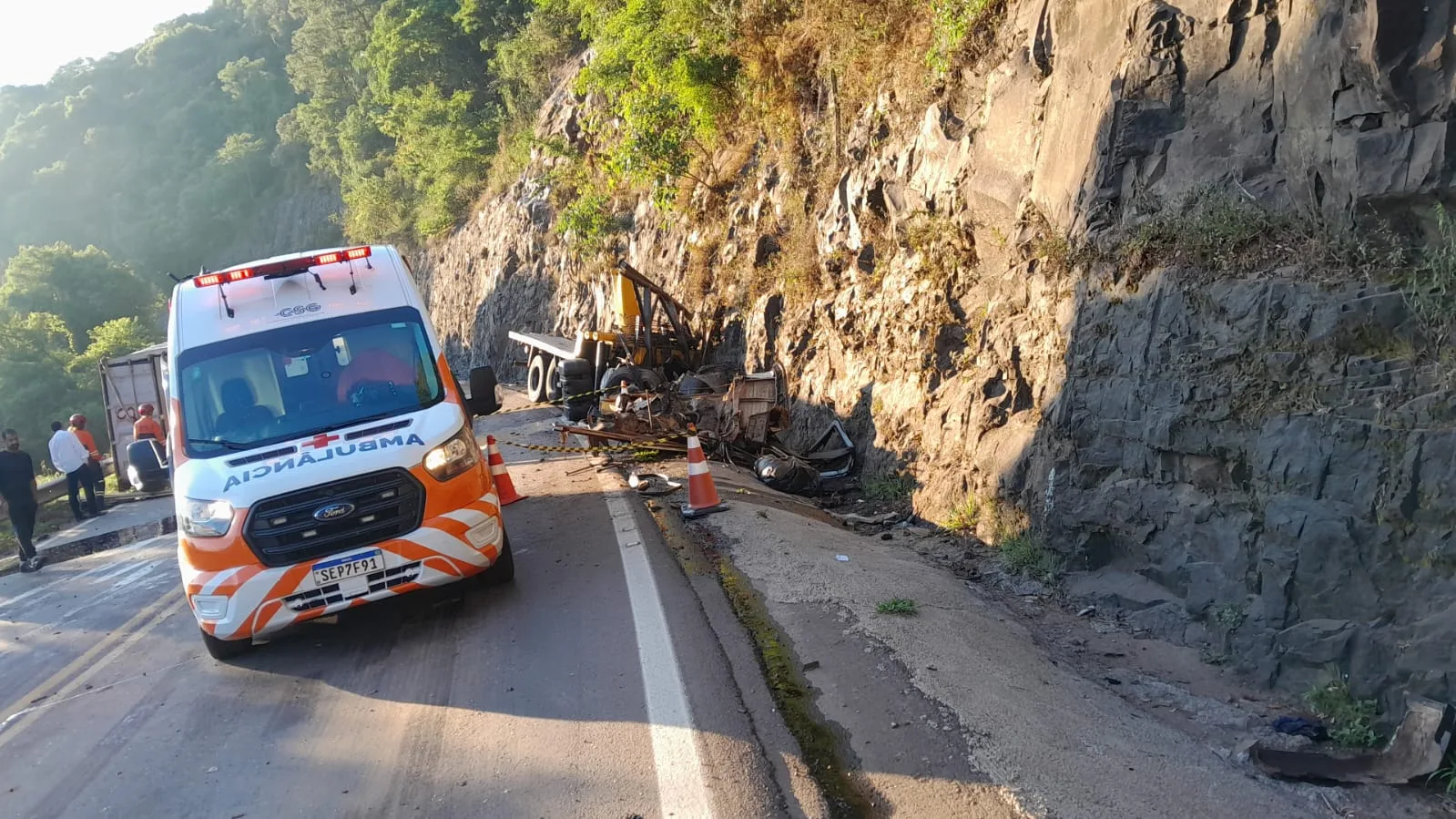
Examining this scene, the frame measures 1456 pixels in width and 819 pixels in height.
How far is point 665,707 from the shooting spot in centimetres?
461

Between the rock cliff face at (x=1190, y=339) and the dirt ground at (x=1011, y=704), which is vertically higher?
the rock cliff face at (x=1190, y=339)

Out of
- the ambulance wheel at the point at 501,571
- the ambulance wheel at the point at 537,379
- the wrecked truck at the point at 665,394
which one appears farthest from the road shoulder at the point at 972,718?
the ambulance wheel at the point at 537,379

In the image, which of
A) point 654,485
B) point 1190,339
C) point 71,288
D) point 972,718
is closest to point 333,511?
point 972,718

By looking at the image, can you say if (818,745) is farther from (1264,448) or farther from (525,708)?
(1264,448)

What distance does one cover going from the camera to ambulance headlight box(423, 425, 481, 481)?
6.11 meters

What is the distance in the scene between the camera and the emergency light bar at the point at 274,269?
700cm

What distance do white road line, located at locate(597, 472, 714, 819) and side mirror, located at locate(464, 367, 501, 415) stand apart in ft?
5.16

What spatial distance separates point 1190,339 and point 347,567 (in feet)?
18.1

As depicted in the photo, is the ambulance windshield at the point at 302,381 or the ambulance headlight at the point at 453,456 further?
the ambulance windshield at the point at 302,381

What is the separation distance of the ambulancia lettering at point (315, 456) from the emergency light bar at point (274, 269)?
188cm

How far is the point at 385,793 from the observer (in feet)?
13.8

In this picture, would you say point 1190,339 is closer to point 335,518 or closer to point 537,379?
point 335,518

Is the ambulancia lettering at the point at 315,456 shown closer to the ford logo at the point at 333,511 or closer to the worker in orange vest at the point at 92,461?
the ford logo at the point at 333,511

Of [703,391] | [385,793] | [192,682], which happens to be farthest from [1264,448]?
[703,391]
